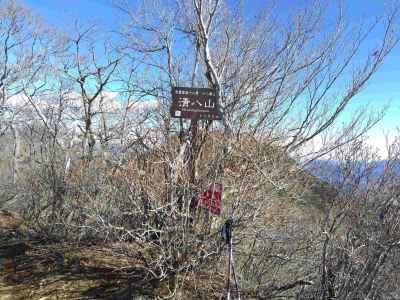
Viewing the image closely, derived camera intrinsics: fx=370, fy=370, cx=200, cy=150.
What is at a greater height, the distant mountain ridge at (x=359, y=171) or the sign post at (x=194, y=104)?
the sign post at (x=194, y=104)

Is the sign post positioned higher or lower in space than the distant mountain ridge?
higher

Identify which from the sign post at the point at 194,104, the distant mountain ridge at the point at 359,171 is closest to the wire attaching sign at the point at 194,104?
the sign post at the point at 194,104

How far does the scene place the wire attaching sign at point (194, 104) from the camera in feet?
13.4

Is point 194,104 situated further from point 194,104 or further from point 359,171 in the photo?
point 359,171

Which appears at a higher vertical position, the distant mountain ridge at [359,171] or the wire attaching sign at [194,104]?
the wire attaching sign at [194,104]

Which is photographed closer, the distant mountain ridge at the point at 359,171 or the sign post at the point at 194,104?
the sign post at the point at 194,104

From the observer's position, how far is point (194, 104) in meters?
4.14

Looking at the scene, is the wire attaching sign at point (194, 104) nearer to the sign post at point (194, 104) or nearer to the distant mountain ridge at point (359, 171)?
the sign post at point (194, 104)

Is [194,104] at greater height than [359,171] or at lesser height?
greater

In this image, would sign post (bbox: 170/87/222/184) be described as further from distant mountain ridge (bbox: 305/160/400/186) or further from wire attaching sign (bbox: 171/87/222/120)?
distant mountain ridge (bbox: 305/160/400/186)

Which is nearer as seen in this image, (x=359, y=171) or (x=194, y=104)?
(x=194, y=104)

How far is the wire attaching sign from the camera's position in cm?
409

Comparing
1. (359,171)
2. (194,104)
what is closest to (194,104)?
(194,104)

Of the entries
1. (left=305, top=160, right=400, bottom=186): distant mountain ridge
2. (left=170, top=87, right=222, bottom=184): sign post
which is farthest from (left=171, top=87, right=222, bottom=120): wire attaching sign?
(left=305, top=160, right=400, bottom=186): distant mountain ridge
